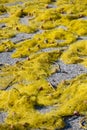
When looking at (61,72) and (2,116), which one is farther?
(61,72)

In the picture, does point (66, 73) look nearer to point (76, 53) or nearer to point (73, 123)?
point (76, 53)

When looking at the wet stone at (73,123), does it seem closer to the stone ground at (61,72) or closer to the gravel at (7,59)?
the stone ground at (61,72)

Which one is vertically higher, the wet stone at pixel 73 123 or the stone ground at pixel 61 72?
the wet stone at pixel 73 123

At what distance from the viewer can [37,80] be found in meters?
9.33

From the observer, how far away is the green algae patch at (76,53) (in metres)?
10.2

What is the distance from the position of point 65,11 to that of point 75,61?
17.4ft

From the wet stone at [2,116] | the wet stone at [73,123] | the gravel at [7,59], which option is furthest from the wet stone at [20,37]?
the wet stone at [73,123]

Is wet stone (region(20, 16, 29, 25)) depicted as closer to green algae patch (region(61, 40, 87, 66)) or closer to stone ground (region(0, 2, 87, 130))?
stone ground (region(0, 2, 87, 130))

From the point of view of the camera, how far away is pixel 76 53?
10.7 meters

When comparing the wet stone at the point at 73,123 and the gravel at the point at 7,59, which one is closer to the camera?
the wet stone at the point at 73,123

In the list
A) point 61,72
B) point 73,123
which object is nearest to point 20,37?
point 61,72

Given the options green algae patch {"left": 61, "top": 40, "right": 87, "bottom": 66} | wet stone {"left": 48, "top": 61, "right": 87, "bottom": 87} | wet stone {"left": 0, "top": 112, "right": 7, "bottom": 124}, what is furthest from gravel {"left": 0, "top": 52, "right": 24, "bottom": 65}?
wet stone {"left": 0, "top": 112, "right": 7, "bottom": 124}

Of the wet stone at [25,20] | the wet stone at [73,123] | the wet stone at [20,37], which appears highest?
the wet stone at [73,123]

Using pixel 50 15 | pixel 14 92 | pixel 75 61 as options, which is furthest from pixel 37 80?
pixel 50 15
